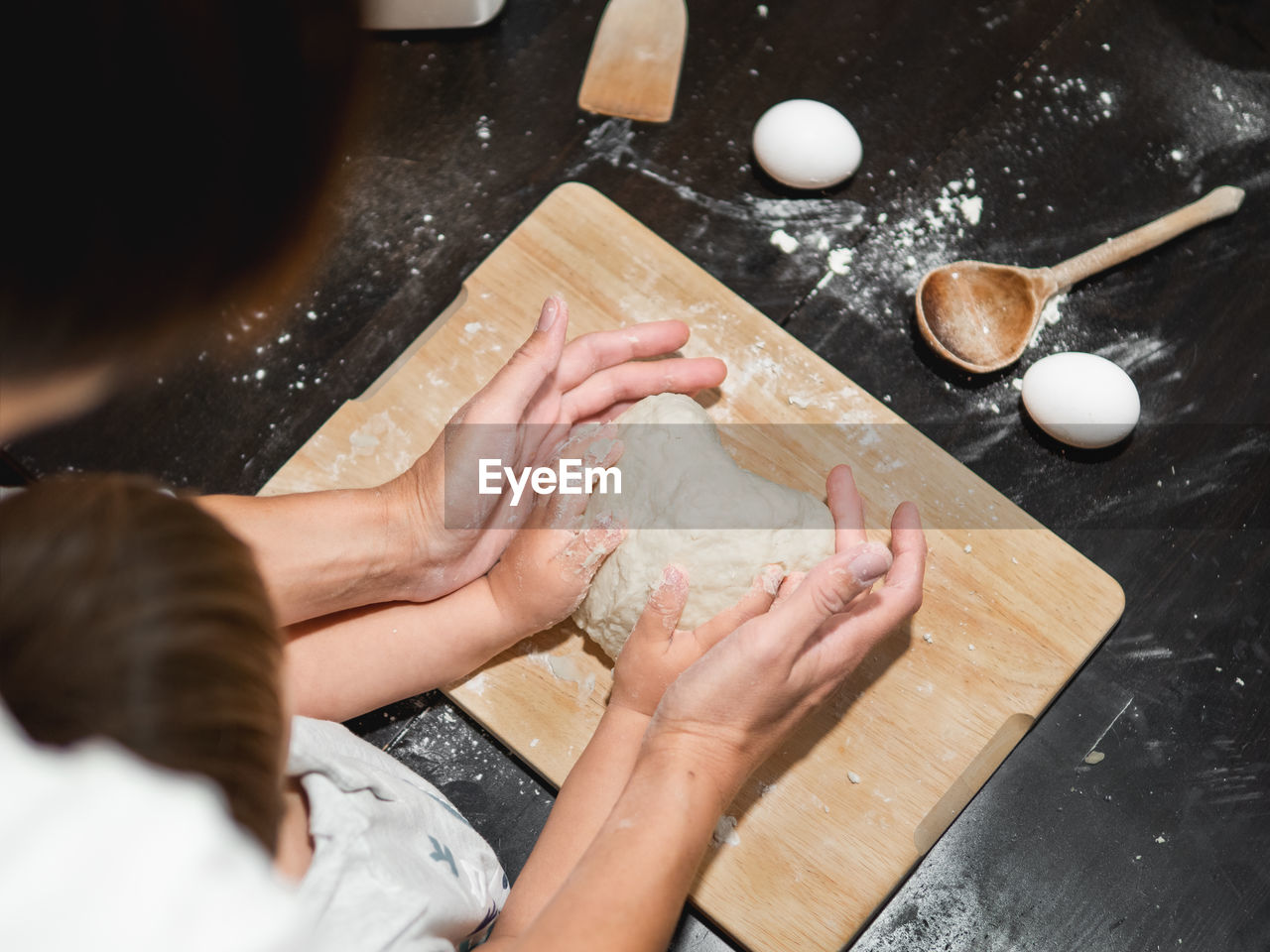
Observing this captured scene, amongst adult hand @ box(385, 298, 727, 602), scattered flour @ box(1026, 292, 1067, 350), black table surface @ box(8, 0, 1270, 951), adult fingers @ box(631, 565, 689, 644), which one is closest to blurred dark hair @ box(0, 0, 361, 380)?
black table surface @ box(8, 0, 1270, 951)

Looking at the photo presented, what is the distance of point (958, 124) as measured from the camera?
140cm

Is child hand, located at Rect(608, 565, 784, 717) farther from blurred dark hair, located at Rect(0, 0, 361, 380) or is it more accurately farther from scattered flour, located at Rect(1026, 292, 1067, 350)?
blurred dark hair, located at Rect(0, 0, 361, 380)

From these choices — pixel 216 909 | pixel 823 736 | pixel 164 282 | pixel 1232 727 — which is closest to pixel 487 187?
pixel 164 282

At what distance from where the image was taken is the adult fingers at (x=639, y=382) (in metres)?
1.14

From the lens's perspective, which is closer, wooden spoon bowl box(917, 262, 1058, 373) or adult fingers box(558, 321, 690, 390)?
adult fingers box(558, 321, 690, 390)

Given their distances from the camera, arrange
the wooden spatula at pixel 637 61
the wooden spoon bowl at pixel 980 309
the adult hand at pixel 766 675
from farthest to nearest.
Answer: the wooden spatula at pixel 637 61, the wooden spoon bowl at pixel 980 309, the adult hand at pixel 766 675

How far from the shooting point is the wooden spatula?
4.60 feet

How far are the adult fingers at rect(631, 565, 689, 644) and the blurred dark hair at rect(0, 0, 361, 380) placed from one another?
2.60 feet

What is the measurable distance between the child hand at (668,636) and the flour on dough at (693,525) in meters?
0.02

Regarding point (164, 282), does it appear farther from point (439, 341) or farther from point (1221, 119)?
point (1221, 119)

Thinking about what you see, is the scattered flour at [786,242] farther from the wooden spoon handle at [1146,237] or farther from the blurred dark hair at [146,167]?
the blurred dark hair at [146,167]

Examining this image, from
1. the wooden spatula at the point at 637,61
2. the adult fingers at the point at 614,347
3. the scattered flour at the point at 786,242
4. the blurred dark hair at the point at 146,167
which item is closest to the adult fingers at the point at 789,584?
the adult fingers at the point at 614,347

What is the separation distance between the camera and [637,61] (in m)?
1.41

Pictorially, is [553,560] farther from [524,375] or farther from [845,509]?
[845,509]
